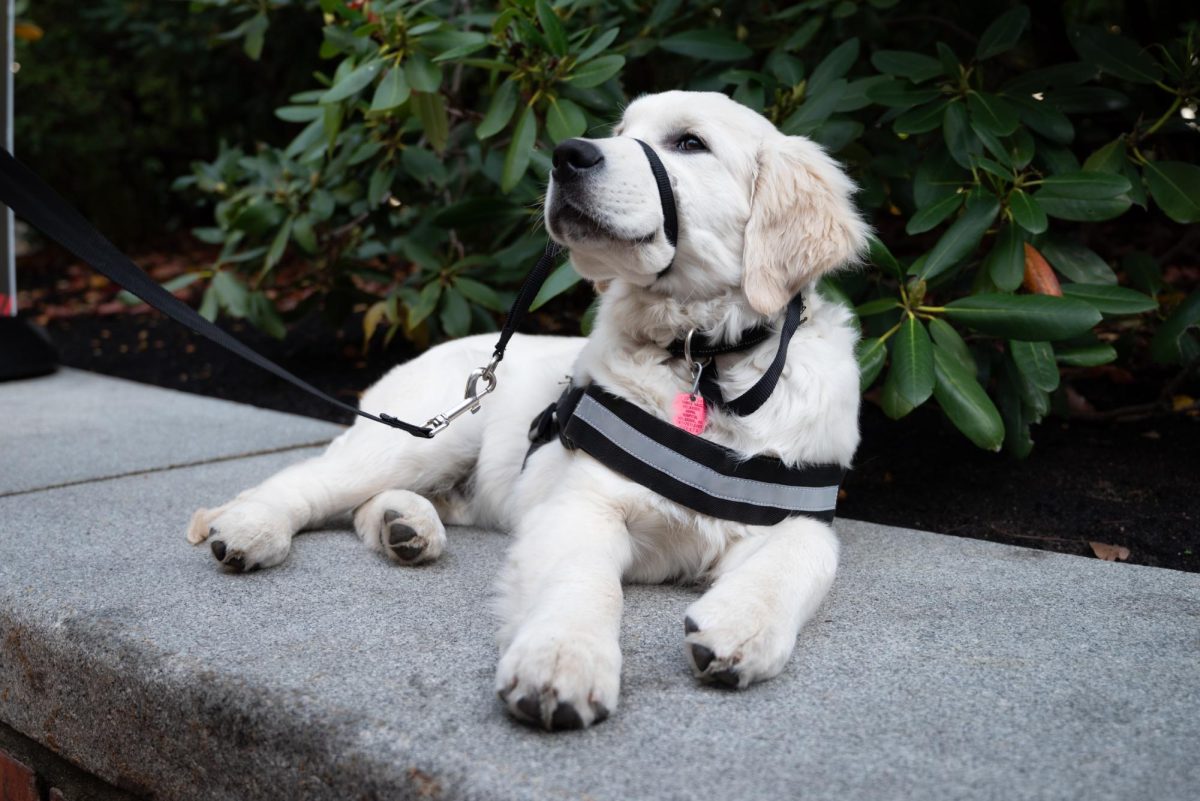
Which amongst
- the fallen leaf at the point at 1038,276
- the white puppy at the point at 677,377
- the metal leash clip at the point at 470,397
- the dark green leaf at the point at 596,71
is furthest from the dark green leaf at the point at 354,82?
the fallen leaf at the point at 1038,276

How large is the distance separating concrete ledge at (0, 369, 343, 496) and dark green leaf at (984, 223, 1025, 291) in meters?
2.66

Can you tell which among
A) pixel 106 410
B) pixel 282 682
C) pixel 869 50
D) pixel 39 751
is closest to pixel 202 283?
pixel 106 410

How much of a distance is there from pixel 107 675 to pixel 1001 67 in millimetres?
4109

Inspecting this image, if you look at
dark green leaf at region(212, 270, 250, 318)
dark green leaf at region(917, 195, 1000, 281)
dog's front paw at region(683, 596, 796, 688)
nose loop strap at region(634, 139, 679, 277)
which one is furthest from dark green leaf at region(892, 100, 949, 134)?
dark green leaf at region(212, 270, 250, 318)

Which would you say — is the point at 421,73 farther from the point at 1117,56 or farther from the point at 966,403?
the point at 1117,56

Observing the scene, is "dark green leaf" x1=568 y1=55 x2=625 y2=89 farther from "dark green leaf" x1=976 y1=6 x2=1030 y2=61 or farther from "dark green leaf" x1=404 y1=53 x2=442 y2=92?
"dark green leaf" x1=976 y1=6 x2=1030 y2=61

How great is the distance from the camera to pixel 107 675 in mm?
1993

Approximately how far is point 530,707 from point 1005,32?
270cm

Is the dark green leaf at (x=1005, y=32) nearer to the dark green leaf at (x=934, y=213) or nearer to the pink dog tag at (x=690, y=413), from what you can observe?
the dark green leaf at (x=934, y=213)

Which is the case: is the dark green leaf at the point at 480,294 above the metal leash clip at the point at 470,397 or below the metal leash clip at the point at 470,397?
below

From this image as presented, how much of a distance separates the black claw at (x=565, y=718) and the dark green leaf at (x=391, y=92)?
2.34 metres

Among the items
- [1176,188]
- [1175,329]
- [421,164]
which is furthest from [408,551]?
[1176,188]

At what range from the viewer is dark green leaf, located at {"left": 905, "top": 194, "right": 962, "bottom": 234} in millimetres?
3037

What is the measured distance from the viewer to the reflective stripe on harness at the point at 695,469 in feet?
7.47
